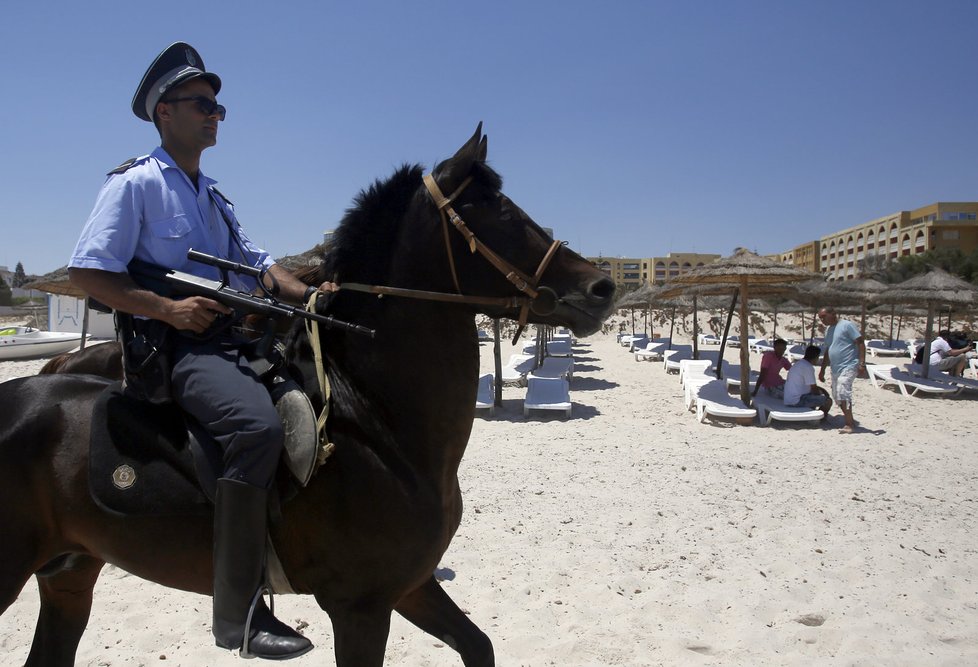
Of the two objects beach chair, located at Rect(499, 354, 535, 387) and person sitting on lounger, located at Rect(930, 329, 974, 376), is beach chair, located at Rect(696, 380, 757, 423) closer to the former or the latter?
beach chair, located at Rect(499, 354, 535, 387)

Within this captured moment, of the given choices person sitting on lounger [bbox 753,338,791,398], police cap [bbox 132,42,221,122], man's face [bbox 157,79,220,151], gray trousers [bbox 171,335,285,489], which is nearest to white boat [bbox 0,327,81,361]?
person sitting on lounger [bbox 753,338,791,398]

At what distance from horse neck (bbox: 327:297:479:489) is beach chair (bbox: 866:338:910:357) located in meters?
27.4

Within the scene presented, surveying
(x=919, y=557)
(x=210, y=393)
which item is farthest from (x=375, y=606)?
(x=919, y=557)

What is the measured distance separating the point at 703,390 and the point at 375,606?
Result: 38.4ft

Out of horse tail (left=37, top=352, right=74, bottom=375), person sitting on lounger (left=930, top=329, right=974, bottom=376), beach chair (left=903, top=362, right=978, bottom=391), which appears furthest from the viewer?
person sitting on lounger (left=930, top=329, right=974, bottom=376)

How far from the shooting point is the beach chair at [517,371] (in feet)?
53.9

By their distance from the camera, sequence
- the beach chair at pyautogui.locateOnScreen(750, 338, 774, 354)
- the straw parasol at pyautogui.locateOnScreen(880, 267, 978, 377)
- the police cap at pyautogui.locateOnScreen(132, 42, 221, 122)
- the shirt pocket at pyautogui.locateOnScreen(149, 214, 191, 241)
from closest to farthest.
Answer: the shirt pocket at pyautogui.locateOnScreen(149, 214, 191, 241) → the police cap at pyautogui.locateOnScreen(132, 42, 221, 122) → the straw parasol at pyautogui.locateOnScreen(880, 267, 978, 377) → the beach chair at pyautogui.locateOnScreen(750, 338, 774, 354)

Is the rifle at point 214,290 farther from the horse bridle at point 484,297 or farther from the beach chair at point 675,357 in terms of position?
the beach chair at point 675,357

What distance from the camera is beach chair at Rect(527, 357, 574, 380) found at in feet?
54.3

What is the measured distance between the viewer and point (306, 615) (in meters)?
4.04

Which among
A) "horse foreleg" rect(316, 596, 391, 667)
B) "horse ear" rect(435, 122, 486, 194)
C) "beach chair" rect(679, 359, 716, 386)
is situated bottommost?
"beach chair" rect(679, 359, 716, 386)

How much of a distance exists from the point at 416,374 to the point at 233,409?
654 mm

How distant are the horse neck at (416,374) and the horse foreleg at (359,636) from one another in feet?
1.74

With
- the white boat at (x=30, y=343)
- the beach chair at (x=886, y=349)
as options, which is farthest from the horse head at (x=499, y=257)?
the beach chair at (x=886, y=349)
